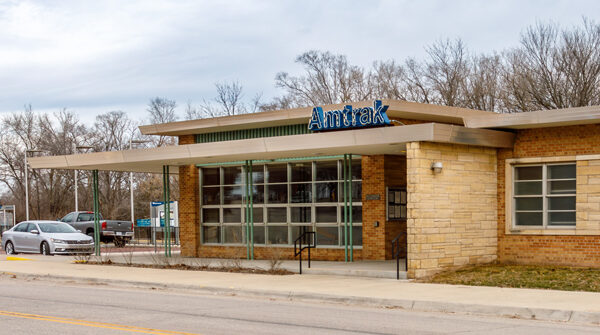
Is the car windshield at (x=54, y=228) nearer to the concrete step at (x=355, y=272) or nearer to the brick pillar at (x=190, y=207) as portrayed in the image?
the brick pillar at (x=190, y=207)

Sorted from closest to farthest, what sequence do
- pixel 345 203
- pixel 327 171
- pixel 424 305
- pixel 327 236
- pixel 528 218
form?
pixel 424 305 → pixel 528 218 → pixel 345 203 → pixel 327 236 → pixel 327 171

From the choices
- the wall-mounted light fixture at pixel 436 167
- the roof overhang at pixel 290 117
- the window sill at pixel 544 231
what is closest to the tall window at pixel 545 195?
the window sill at pixel 544 231

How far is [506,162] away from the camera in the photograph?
68.0 feet

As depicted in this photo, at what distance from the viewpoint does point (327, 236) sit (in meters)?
23.9

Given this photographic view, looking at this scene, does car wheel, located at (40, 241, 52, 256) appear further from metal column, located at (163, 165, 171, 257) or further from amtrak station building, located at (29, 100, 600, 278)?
amtrak station building, located at (29, 100, 600, 278)

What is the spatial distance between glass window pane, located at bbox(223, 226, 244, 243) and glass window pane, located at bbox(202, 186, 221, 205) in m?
0.98

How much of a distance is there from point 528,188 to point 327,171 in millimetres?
6179

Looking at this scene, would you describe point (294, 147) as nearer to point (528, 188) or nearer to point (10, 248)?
point (528, 188)

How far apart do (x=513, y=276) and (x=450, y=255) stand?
1.72 m

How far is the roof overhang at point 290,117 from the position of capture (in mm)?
21281

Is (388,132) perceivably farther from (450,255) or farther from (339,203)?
(339,203)

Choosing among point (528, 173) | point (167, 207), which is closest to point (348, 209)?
point (528, 173)

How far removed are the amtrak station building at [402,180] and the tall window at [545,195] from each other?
1.2 inches

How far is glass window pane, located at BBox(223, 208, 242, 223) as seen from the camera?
26.1 meters
